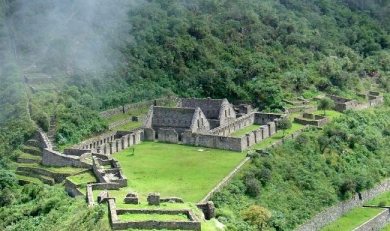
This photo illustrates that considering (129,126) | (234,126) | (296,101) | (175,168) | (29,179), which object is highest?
(296,101)

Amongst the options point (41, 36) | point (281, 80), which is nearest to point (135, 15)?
point (41, 36)

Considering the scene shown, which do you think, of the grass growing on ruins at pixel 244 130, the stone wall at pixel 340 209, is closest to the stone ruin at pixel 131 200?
the stone wall at pixel 340 209

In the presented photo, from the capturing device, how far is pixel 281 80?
105 meters

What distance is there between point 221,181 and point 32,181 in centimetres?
1626

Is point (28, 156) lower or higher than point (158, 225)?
higher

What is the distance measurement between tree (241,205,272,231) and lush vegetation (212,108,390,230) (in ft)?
2.47

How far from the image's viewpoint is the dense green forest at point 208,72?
7094 cm

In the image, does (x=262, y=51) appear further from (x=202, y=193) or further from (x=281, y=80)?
(x=202, y=193)

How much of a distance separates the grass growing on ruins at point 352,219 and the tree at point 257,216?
11.9 meters

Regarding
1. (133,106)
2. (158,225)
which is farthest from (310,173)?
(158,225)

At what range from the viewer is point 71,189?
64.4m

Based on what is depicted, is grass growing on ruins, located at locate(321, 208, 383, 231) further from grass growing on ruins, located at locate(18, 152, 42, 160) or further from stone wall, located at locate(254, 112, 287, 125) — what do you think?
grass growing on ruins, located at locate(18, 152, 42, 160)

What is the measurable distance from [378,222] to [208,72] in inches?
1468

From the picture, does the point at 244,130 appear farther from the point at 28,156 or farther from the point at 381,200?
the point at 28,156
